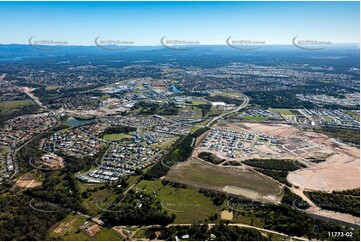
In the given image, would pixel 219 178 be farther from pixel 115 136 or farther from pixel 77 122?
pixel 77 122

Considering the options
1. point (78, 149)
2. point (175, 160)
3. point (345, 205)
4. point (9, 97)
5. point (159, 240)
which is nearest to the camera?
point (159, 240)

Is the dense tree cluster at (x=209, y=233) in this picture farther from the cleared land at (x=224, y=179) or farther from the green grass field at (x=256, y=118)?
the green grass field at (x=256, y=118)

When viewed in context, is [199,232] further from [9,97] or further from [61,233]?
[9,97]

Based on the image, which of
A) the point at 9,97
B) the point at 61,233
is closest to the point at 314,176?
the point at 61,233

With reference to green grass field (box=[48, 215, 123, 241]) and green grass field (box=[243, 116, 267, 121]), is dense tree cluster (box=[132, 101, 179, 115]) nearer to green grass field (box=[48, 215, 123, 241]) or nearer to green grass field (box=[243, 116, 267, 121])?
green grass field (box=[243, 116, 267, 121])

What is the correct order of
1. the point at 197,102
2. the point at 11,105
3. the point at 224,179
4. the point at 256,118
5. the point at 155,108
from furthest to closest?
the point at 197,102, the point at 11,105, the point at 155,108, the point at 256,118, the point at 224,179

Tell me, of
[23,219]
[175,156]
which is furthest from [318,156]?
[23,219]

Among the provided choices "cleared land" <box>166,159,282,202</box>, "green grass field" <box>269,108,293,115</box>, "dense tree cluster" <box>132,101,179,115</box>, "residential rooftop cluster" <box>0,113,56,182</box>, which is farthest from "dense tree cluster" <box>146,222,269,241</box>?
"green grass field" <box>269,108,293,115</box>
